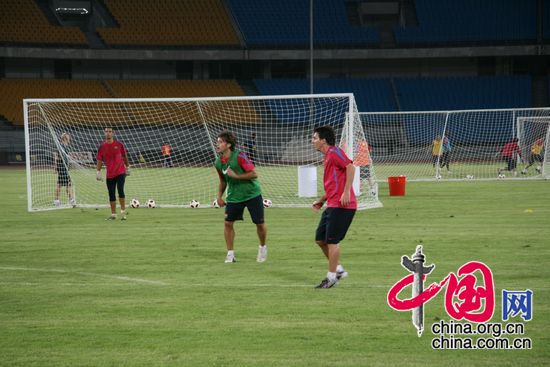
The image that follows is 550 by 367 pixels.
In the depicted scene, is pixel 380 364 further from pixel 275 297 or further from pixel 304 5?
pixel 304 5

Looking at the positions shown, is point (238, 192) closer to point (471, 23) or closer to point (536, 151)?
point (536, 151)

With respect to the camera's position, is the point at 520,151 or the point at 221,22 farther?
the point at 221,22

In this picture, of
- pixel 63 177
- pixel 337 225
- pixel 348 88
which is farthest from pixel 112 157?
pixel 348 88

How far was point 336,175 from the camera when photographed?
1020 centimetres

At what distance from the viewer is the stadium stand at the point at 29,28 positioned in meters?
55.6

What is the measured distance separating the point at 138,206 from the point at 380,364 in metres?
17.0

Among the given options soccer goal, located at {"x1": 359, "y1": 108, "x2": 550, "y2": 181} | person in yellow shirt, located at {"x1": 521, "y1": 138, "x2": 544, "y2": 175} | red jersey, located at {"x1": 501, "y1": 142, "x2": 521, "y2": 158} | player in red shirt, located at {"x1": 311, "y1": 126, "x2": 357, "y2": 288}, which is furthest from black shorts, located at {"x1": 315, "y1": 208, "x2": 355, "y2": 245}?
soccer goal, located at {"x1": 359, "y1": 108, "x2": 550, "y2": 181}

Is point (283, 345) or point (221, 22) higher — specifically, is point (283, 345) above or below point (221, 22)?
below

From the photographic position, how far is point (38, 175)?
120 ft

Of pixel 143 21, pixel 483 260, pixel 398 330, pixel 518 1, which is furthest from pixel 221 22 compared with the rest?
pixel 398 330

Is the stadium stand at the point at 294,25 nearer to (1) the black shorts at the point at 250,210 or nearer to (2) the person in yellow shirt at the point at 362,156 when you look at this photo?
(2) the person in yellow shirt at the point at 362,156

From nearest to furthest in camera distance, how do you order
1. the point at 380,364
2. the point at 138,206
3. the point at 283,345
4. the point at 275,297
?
the point at 380,364
the point at 283,345
the point at 275,297
the point at 138,206

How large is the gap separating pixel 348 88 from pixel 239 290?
51.6m

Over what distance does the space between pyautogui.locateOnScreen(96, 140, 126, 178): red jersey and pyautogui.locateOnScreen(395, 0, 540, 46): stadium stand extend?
43134mm
